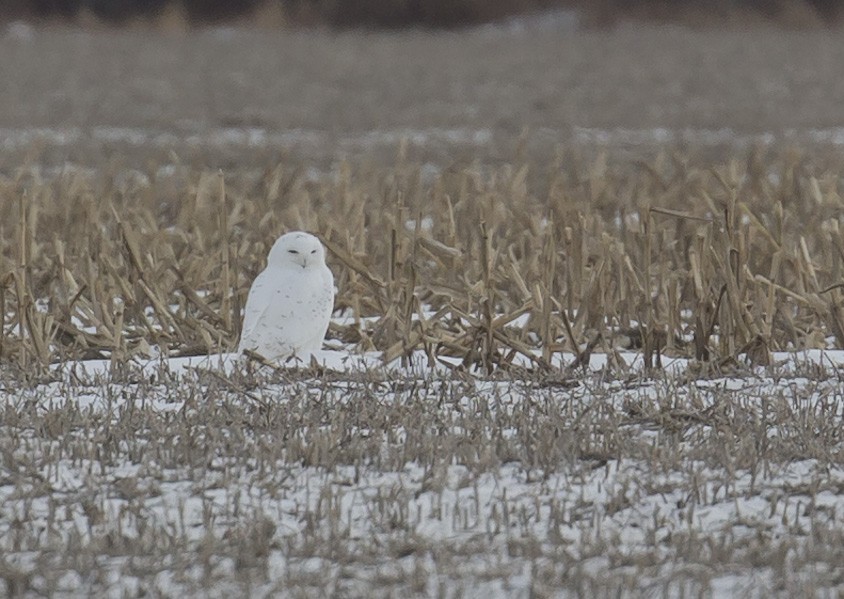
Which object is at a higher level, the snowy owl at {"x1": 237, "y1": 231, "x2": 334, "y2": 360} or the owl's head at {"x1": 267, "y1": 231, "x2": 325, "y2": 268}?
the owl's head at {"x1": 267, "y1": 231, "x2": 325, "y2": 268}

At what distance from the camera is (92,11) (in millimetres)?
33781

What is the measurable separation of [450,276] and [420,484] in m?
3.33

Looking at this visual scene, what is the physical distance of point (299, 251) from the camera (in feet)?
20.6

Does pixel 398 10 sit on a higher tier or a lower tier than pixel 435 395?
higher

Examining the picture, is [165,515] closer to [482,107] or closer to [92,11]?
[482,107]

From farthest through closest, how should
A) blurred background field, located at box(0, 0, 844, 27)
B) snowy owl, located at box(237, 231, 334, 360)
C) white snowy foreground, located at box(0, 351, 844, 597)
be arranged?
1. blurred background field, located at box(0, 0, 844, 27)
2. snowy owl, located at box(237, 231, 334, 360)
3. white snowy foreground, located at box(0, 351, 844, 597)

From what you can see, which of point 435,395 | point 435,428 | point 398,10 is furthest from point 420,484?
point 398,10

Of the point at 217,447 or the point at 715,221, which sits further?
the point at 715,221

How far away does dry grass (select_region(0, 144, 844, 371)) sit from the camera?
21.0 ft

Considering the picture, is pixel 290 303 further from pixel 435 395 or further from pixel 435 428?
pixel 435 428

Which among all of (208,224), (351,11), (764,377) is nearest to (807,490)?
(764,377)

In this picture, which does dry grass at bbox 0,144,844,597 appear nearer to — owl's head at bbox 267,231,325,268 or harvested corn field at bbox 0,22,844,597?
harvested corn field at bbox 0,22,844,597

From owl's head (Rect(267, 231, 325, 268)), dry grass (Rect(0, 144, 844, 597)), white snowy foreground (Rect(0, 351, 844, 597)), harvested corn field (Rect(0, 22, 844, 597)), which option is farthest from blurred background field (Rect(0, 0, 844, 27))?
white snowy foreground (Rect(0, 351, 844, 597))

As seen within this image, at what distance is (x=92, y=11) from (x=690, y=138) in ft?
63.7
